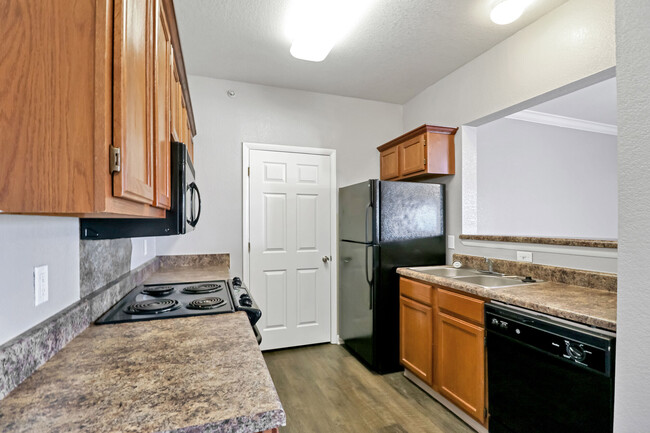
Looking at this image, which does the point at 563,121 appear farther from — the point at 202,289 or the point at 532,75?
the point at 202,289

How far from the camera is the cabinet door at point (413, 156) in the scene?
2.90 metres

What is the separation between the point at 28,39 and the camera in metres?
0.63

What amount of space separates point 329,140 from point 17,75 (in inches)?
118

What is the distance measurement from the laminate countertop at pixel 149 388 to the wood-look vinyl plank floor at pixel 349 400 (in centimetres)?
137

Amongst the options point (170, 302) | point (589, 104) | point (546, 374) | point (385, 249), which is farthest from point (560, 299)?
point (589, 104)

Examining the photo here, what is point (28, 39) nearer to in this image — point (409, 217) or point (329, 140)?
point (409, 217)

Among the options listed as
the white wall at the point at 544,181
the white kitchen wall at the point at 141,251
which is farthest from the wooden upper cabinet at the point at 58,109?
the white wall at the point at 544,181

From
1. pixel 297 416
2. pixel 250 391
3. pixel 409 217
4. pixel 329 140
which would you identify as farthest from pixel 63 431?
pixel 329 140

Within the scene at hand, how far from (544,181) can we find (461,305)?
2779 mm

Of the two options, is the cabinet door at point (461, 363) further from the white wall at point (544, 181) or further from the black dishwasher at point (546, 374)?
the white wall at point (544, 181)

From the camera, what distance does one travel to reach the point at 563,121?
4070mm

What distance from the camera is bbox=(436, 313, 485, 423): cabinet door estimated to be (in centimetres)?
188

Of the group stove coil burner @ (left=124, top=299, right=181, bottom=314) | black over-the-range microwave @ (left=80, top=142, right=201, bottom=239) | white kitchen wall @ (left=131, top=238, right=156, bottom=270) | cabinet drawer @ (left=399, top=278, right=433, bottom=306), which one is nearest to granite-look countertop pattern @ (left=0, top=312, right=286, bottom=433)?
stove coil burner @ (left=124, top=299, right=181, bottom=314)

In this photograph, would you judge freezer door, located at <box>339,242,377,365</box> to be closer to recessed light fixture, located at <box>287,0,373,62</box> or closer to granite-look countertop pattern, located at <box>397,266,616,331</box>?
granite-look countertop pattern, located at <box>397,266,616,331</box>
